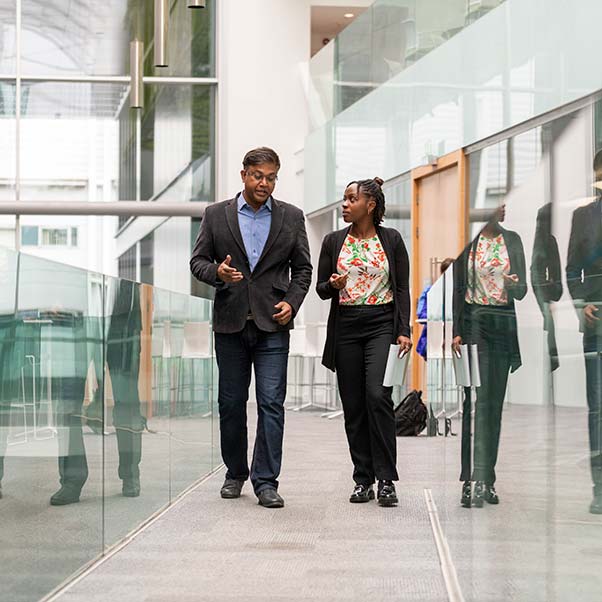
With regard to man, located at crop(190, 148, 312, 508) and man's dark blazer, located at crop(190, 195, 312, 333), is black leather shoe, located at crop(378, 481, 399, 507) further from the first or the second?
man's dark blazer, located at crop(190, 195, 312, 333)

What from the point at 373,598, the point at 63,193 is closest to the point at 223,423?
the point at 373,598

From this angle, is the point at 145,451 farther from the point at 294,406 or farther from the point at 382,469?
the point at 294,406

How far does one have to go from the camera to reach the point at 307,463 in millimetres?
7352

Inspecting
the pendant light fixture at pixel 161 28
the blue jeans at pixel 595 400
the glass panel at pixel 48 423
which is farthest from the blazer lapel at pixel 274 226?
the blue jeans at pixel 595 400

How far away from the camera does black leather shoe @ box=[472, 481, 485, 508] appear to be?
3.01 meters

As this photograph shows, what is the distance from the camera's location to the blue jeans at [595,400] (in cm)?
190

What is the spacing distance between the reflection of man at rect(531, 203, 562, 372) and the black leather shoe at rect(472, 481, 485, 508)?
899mm

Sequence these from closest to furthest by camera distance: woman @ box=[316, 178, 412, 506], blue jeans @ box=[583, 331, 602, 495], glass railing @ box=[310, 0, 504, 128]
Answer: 1. blue jeans @ box=[583, 331, 602, 495]
2. woman @ box=[316, 178, 412, 506]
3. glass railing @ box=[310, 0, 504, 128]

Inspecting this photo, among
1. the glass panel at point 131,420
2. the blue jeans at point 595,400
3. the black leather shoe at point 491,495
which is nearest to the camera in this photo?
the blue jeans at point 595,400

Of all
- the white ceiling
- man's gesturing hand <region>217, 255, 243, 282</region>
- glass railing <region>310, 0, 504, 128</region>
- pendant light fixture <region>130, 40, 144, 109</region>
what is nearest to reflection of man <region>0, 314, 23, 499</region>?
man's gesturing hand <region>217, 255, 243, 282</region>

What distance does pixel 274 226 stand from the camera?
18.2 feet

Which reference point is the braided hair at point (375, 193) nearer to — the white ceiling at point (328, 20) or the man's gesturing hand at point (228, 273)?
the man's gesturing hand at point (228, 273)

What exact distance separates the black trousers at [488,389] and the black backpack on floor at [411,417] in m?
6.32

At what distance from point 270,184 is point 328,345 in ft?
2.51
